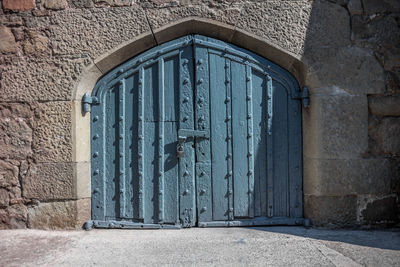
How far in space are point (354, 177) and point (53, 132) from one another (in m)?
2.57

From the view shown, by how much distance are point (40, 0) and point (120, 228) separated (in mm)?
2095

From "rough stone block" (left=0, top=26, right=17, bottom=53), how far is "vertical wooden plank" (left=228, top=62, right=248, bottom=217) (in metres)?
1.94

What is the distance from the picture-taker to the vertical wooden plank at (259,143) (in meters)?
2.75

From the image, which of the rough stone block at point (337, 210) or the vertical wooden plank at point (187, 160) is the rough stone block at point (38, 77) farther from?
the rough stone block at point (337, 210)

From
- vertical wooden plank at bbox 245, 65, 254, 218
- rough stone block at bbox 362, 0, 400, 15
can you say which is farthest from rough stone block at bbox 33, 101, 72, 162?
rough stone block at bbox 362, 0, 400, 15

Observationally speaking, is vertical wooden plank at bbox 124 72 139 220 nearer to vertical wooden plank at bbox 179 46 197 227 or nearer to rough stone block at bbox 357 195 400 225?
vertical wooden plank at bbox 179 46 197 227

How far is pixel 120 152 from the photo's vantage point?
9.02 ft

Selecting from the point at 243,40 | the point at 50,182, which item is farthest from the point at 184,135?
the point at 50,182

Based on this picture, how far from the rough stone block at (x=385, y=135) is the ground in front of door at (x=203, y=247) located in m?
0.67

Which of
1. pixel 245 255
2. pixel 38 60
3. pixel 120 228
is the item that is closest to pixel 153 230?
pixel 120 228

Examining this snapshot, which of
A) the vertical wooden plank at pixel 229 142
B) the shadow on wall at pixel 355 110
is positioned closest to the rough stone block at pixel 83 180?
the vertical wooden plank at pixel 229 142

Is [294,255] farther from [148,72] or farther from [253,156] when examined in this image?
[148,72]

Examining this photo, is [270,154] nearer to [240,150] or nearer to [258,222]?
[240,150]

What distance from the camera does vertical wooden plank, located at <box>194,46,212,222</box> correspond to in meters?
2.75
